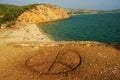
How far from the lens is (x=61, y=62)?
14.4m

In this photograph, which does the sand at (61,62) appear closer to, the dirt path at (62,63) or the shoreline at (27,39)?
the dirt path at (62,63)

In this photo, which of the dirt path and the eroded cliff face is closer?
the dirt path

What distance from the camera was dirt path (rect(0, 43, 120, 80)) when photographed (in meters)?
12.3

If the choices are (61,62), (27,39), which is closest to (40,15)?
(27,39)

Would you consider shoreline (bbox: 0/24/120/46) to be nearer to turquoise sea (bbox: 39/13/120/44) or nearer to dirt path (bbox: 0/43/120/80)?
dirt path (bbox: 0/43/120/80)

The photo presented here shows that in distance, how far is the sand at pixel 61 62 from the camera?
12.3m

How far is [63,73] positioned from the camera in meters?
12.6

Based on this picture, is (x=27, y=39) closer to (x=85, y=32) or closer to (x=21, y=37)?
(x=21, y=37)

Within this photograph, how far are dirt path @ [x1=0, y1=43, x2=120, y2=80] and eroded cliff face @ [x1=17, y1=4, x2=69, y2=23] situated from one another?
6867cm

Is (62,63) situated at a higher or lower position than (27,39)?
higher

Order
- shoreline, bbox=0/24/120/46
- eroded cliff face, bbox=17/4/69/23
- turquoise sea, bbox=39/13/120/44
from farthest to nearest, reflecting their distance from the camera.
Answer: eroded cliff face, bbox=17/4/69/23 < turquoise sea, bbox=39/13/120/44 < shoreline, bbox=0/24/120/46

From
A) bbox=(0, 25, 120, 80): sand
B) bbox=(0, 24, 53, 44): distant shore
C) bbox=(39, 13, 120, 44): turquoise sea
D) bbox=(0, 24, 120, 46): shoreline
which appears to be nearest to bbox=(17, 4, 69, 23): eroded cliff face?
bbox=(39, 13, 120, 44): turquoise sea

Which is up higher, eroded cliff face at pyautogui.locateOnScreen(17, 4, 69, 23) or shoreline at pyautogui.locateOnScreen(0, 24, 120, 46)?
shoreline at pyautogui.locateOnScreen(0, 24, 120, 46)

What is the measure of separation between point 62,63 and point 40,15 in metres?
87.5
